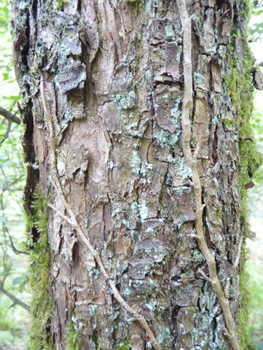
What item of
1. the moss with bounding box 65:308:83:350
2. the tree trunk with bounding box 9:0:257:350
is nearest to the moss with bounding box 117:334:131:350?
the tree trunk with bounding box 9:0:257:350

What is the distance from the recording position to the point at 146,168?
0.96 metres

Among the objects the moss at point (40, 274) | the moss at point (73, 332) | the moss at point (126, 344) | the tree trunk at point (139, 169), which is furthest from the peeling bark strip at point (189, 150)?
the moss at point (40, 274)

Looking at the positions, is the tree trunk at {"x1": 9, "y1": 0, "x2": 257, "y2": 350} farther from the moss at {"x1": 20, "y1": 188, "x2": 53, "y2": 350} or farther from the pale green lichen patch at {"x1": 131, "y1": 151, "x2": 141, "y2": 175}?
the moss at {"x1": 20, "y1": 188, "x2": 53, "y2": 350}

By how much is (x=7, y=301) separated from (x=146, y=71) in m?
4.98

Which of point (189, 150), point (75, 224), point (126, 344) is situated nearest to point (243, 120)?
point (189, 150)

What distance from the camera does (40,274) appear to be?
3.76 ft

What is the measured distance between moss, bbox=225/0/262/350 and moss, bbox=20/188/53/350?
0.78 m

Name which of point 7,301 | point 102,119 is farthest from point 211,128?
point 7,301

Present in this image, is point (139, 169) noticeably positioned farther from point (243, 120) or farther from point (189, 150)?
point (243, 120)

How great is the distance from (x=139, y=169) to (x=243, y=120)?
56cm

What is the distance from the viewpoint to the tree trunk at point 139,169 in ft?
3.12

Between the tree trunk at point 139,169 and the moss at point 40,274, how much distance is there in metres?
0.11

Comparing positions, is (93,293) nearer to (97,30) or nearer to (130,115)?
(130,115)

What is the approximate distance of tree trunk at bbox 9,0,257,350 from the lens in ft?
3.12
